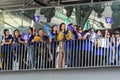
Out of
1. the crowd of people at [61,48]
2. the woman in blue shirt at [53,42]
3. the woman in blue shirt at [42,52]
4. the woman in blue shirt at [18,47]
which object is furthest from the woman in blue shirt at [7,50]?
the woman in blue shirt at [53,42]

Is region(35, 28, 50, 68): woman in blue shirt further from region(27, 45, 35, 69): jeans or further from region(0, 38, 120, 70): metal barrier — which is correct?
region(27, 45, 35, 69): jeans

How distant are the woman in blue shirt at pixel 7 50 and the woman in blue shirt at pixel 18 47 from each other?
186 mm

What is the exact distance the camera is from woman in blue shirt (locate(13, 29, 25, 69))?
1650cm

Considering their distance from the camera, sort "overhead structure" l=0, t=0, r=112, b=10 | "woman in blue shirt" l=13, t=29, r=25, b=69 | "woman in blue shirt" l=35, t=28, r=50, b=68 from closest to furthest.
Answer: "woman in blue shirt" l=35, t=28, r=50, b=68, "woman in blue shirt" l=13, t=29, r=25, b=69, "overhead structure" l=0, t=0, r=112, b=10

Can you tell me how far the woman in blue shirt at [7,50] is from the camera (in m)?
16.7

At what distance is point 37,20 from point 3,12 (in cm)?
143

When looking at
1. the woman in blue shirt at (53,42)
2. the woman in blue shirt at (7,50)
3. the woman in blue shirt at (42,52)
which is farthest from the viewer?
the woman in blue shirt at (7,50)

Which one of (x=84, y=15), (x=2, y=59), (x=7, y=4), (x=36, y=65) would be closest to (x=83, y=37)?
(x=84, y=15)

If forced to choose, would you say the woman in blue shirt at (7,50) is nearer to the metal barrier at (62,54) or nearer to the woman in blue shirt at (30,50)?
the metal barrier at (62,54)

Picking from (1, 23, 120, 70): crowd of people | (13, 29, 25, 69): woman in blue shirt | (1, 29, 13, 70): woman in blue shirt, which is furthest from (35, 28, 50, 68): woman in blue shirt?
(1, 29, 13, 70): woman in blue shirt

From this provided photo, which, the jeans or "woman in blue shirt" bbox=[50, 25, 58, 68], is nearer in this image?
"woman in blue shirt" bbox=[50, 25, 58, 68]

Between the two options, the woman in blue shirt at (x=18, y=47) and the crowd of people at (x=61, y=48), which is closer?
the crowd of people at (x=61, y=48)

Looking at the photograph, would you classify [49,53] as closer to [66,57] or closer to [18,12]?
[66,57]

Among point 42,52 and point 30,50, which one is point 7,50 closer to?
point 30,50
